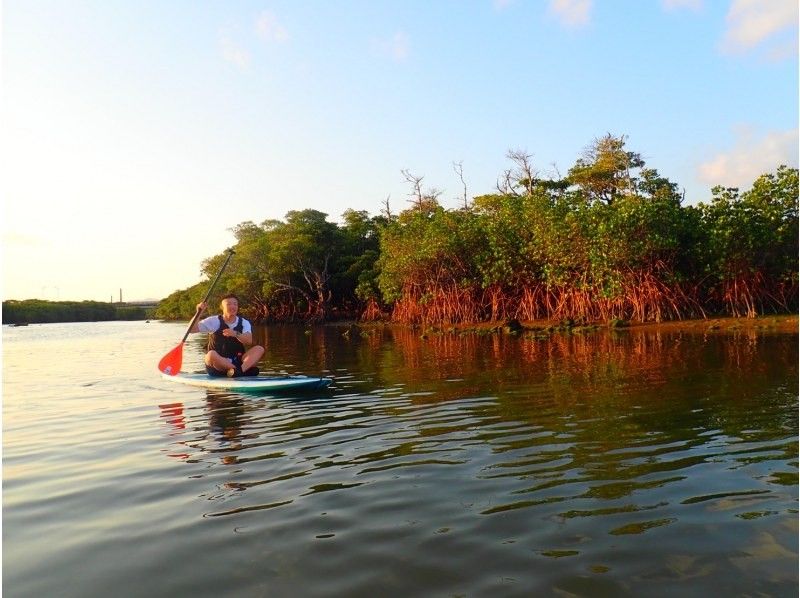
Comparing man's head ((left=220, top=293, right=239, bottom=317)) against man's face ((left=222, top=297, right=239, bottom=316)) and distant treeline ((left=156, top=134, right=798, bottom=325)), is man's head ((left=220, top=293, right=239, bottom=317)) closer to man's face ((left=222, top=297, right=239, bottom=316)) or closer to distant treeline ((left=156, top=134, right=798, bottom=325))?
man's face ((left=222, top=297, right=239, bottom=316))

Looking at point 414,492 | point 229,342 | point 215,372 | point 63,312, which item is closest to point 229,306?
point 229,342

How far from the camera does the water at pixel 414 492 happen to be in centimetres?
331

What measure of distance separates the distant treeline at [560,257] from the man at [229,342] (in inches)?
680

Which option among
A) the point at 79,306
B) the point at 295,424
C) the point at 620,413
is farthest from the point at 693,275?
the point at 79,306

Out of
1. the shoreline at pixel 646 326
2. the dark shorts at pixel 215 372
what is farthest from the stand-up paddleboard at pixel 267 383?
the shoreline at pixel 646 326

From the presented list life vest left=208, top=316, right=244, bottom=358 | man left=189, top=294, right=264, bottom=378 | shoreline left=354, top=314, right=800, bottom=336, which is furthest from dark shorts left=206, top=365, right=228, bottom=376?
shoreline left=354, top=314, right=800, bottom=336

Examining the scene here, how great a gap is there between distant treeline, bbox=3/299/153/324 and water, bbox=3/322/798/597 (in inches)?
2693

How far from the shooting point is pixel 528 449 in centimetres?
590

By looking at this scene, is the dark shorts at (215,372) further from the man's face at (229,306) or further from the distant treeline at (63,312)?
the distant treeline at (63,312)

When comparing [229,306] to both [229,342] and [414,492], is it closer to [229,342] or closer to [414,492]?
[229,342]

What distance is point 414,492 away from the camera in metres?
4.71

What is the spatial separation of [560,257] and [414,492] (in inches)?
917

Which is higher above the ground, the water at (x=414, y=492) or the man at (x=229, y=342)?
the man at (x=229, y=342)

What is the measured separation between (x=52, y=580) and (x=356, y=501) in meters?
1.93
